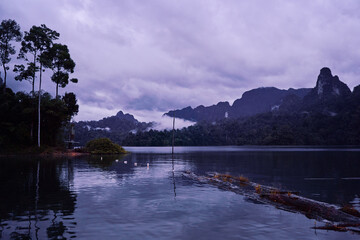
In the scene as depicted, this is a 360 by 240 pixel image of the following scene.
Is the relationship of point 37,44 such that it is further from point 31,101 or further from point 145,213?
point 145,213

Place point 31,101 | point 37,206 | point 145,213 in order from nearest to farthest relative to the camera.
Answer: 1. point 145,213
2. point 37,206
3. point 31,101

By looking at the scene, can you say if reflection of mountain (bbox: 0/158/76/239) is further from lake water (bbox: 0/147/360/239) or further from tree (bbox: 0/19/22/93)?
tree (bbox: 0/19/22/93)

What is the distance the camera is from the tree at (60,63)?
231 feet

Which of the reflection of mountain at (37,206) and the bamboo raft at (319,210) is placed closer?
the reflection of mountain at (37,206)

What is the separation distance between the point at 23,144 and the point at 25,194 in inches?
2126

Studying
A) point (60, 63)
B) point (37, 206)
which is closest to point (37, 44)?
point (60, 63)

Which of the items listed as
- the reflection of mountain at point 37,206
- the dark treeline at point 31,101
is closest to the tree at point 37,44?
the dark treeline at point 31,101

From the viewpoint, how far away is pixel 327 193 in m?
23.1

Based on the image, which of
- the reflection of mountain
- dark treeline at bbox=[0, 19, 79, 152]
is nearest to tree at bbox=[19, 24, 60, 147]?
dark treeline at bbox=[0, 19, 79, 152]

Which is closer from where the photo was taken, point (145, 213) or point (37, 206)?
point (145, 213)

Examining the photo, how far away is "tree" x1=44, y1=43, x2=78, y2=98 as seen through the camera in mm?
A: 70438

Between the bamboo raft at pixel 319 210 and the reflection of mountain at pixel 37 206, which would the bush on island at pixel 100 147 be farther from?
the bamboo raft at pixel 319 210

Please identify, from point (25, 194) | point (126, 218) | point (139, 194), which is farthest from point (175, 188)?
point (25, 194)

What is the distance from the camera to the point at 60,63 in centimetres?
7306
